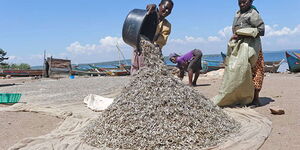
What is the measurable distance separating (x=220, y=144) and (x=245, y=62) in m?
1.59

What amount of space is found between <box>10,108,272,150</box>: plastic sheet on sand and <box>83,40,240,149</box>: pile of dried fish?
0.30 ft

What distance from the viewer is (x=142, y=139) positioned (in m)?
2.11

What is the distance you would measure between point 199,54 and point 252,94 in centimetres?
247

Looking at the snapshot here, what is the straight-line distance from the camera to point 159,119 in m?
2.20

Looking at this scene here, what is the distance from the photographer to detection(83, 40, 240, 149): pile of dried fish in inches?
83.0

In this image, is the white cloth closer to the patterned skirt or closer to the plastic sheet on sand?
the plastic sheet on sand

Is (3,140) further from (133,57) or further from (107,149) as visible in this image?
(133,57)

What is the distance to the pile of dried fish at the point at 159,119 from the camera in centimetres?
211

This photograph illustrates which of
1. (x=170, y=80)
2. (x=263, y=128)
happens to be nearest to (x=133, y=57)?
(x=170, y=80)

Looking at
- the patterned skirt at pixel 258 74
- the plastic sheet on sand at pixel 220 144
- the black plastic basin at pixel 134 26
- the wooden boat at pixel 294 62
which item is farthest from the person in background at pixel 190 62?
the wooden boat at pixel 294 62

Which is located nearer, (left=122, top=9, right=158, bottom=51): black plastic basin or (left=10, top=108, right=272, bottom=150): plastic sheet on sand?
(left=10, top=108, right=272, bottom=150): plastic sheet on sand

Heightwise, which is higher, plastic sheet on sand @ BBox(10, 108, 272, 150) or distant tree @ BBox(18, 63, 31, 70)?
distant tree @ BBox(18, 63, 31, 70)

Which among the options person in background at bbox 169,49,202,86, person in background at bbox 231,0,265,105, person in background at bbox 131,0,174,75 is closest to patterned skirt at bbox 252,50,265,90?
person in background at bbox 231,0,265,105

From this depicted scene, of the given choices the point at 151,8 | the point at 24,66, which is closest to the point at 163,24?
the point at 151,8
